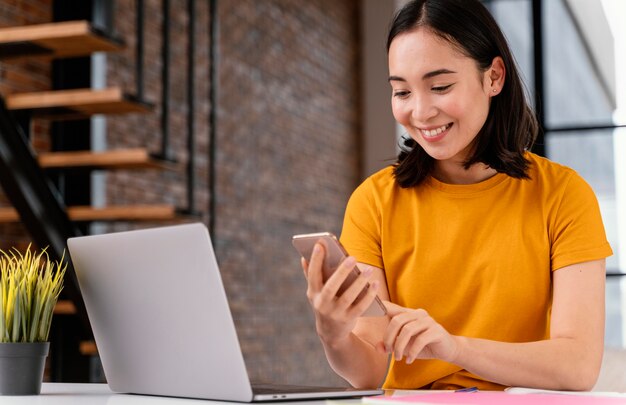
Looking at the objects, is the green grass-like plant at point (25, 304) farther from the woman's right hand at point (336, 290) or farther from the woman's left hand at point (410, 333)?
the woman's left hand at point (410, 333)

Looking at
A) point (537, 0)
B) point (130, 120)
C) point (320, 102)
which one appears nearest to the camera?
point (130, 120)

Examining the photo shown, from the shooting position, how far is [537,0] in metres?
6.40

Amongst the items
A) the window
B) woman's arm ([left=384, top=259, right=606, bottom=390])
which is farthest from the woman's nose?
the window

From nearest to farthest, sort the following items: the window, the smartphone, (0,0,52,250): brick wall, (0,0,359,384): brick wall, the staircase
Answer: the smartphone < the staircase < (0,0,52,250): brick wall < (0,0,359,384): brick wall < the window

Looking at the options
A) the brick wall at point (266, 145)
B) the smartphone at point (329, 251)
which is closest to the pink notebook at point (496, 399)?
the smartphone at point (329, 251)

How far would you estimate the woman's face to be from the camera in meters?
1.60

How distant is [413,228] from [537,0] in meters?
5.10

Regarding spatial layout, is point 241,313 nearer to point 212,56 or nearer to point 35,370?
point 212,56

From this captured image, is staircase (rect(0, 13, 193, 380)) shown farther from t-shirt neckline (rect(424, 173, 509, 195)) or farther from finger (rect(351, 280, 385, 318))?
finger (rect(351, 280, 385, 318))

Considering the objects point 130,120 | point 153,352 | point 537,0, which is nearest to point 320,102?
point 537,0

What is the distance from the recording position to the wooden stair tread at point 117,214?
349 centimetres

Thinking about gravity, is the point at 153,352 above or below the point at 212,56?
below

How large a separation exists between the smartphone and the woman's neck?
50 cm

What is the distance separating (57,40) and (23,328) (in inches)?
81.2
